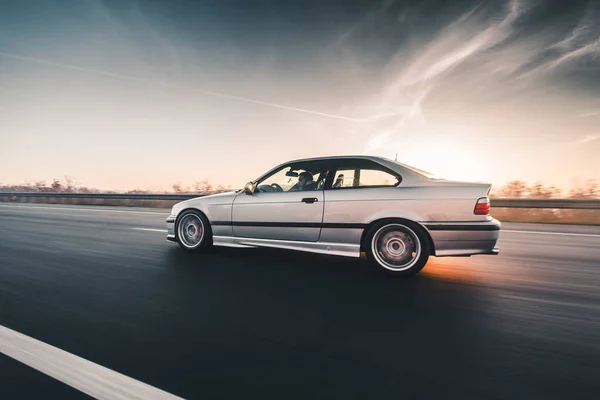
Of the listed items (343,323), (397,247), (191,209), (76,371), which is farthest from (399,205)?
(76,371)

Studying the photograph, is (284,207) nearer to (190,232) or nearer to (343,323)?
(190,232)

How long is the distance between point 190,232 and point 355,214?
9.37ft

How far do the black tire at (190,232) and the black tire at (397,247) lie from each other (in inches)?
101

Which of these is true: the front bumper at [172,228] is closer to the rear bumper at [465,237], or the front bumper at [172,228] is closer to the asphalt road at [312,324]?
the asphalt road at [312,324]

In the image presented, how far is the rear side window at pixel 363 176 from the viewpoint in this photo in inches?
201

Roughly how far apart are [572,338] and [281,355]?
2103 mm

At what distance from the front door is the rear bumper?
4.99ft

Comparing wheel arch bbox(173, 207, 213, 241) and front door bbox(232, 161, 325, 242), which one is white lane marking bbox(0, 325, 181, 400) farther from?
wheel arch bbox(173, 207, 213, 241)

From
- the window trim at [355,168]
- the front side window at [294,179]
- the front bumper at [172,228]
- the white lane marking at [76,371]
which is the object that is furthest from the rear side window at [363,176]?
the white lane marking at [76,371]

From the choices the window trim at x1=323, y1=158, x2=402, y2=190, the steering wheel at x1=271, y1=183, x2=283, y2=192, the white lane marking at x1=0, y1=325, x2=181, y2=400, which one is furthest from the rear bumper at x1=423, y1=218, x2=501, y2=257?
the white lane marking at x1=0, y1=325, x2=181, y2=400

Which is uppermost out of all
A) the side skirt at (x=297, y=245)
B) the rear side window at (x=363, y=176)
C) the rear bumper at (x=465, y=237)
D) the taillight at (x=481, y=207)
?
the rear side window at (x=363, y=176)

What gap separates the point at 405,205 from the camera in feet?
15.8

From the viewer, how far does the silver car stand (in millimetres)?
4652

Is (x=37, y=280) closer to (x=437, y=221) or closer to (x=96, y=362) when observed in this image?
(x=96, y=362)
